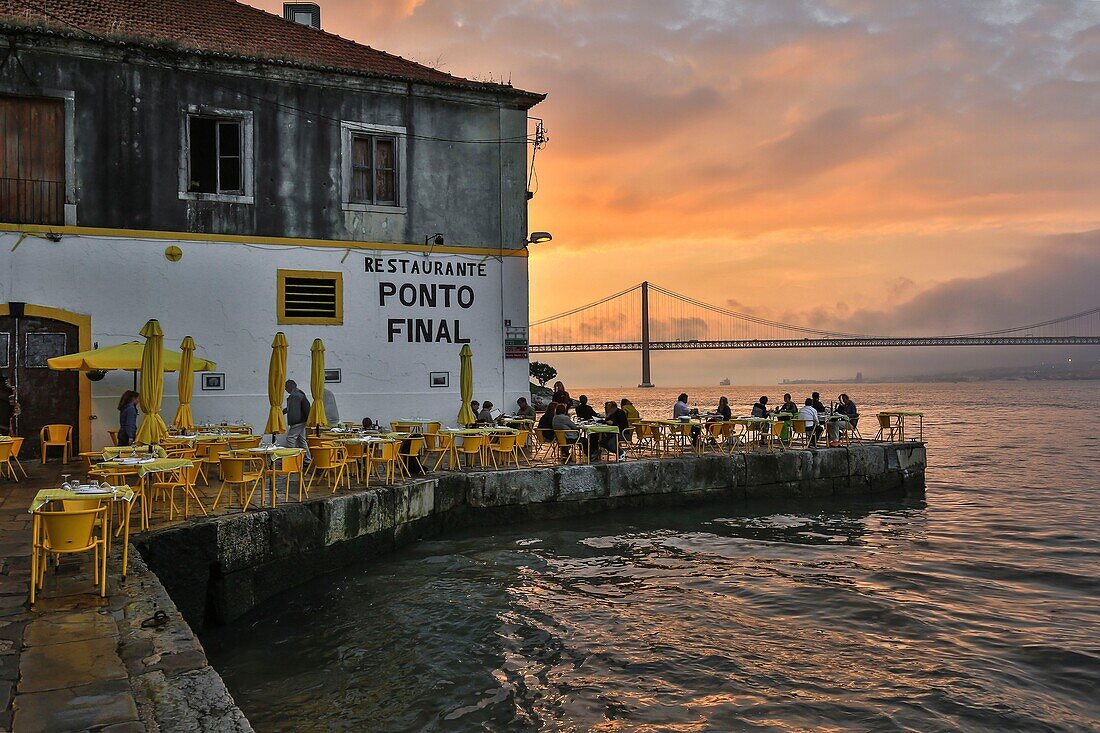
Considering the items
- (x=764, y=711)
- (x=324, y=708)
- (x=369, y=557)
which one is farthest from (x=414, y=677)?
(x=369, y=557)

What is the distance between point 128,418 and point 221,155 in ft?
19.0

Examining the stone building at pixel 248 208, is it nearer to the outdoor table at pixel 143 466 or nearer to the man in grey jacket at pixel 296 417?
the man in grey jacket at pixel 296 417

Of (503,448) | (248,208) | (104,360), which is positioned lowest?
(503,448)

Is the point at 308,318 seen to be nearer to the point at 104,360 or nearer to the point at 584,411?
Result: the point at 104,360

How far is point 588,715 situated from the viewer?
592cm

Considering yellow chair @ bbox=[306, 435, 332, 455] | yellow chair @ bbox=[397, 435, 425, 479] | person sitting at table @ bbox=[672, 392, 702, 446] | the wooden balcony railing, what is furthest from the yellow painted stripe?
yellow chair @ bbox=[306, 435, 332, 455]

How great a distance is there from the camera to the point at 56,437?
13.2 metres

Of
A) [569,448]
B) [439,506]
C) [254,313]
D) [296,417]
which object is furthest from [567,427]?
[254,313]

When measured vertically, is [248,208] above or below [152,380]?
above

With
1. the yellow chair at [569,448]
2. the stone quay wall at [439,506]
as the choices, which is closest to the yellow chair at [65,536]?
the stone quay wall at [439,506]

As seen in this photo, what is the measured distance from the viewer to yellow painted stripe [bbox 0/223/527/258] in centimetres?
1391

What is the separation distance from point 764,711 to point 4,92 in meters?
15.8

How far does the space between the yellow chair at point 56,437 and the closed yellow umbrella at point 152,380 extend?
401cm

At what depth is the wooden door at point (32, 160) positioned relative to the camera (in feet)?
45.2
